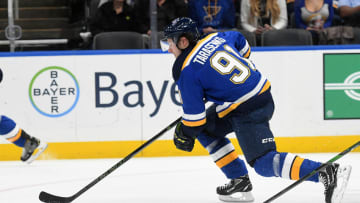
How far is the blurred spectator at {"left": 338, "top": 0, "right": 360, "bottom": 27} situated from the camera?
542cm

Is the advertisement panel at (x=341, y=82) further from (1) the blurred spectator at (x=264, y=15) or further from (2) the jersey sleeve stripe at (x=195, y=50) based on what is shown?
(2) the jersey sleeve stripe at (x=195, y=50)

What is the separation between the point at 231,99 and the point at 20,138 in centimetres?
167

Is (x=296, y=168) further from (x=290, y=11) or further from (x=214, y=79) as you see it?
(x=290, y=11)

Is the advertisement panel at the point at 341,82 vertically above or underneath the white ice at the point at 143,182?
above

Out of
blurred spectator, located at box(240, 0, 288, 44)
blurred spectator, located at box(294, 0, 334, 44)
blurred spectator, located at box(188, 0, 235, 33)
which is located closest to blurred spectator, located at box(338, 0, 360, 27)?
blurred spectator, located at box(294, 0, 334, 44)

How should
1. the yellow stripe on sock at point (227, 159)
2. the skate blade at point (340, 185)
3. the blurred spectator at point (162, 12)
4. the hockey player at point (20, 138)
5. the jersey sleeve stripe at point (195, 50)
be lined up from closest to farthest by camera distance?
the skate blade at point (340, 185) < the jersey sleeve stripe at point (195, 50) < the yellow stripe on sock at point (227, 159) < the hockey player at point (20, 138) < the blurred spectator at point (162, 12)

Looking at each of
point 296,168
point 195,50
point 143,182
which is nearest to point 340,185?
point 296,168

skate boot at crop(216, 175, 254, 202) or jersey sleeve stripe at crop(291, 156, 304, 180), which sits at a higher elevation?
jersey sleeve stripe at crop(291, 156, 304, 180)

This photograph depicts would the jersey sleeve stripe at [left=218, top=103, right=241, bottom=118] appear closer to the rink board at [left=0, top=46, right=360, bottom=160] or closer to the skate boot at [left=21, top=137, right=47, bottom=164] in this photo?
the skate boot at [left=21, top=137, right=47, bottom=164]

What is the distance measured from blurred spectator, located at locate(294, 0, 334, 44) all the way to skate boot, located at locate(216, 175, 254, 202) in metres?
2.42

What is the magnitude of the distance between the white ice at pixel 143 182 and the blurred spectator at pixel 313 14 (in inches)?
47.6

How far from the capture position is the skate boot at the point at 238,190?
327 cm

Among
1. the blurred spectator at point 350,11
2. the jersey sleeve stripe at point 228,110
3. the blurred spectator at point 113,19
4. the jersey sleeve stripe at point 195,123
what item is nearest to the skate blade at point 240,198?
the jersey sleeve stripe at point 228,110

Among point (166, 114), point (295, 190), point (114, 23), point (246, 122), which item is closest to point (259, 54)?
point (166, 114)
